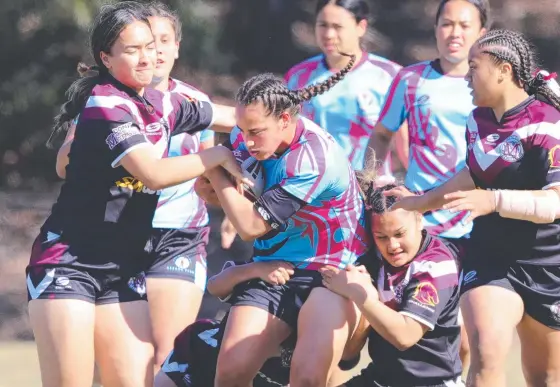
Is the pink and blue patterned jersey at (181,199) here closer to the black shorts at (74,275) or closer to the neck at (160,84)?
the neck at (160,84)

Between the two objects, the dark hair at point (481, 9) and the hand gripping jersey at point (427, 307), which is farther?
the dark hair at point (481, 9)

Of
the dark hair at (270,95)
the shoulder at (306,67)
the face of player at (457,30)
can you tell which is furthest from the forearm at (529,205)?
the shoulder at (306,67)

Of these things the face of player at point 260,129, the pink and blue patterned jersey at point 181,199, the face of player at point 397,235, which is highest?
the face of player at point 260,129

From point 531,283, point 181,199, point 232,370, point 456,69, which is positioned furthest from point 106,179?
point 456,69

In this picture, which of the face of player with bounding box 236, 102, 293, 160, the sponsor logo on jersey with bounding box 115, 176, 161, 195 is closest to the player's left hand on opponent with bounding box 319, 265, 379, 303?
the face of player with bounding box 236, 102, 293, 160

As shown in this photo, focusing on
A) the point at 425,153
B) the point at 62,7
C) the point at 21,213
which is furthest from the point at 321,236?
the point at 21,213

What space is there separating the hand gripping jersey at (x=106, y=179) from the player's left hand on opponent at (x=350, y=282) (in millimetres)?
675

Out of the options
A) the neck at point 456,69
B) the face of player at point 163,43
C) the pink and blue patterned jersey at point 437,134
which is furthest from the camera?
the neck at point 456,69

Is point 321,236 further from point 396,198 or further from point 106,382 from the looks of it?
point 106,382

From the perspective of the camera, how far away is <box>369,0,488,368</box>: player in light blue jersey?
5492 mm

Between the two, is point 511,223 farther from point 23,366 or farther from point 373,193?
point 23,366

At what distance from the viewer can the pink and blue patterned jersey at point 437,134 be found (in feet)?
18.0

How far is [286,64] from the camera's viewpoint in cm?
848

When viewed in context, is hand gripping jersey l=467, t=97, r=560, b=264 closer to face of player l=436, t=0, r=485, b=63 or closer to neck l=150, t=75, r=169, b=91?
face of player l=436, t=0, r=485, b=63
